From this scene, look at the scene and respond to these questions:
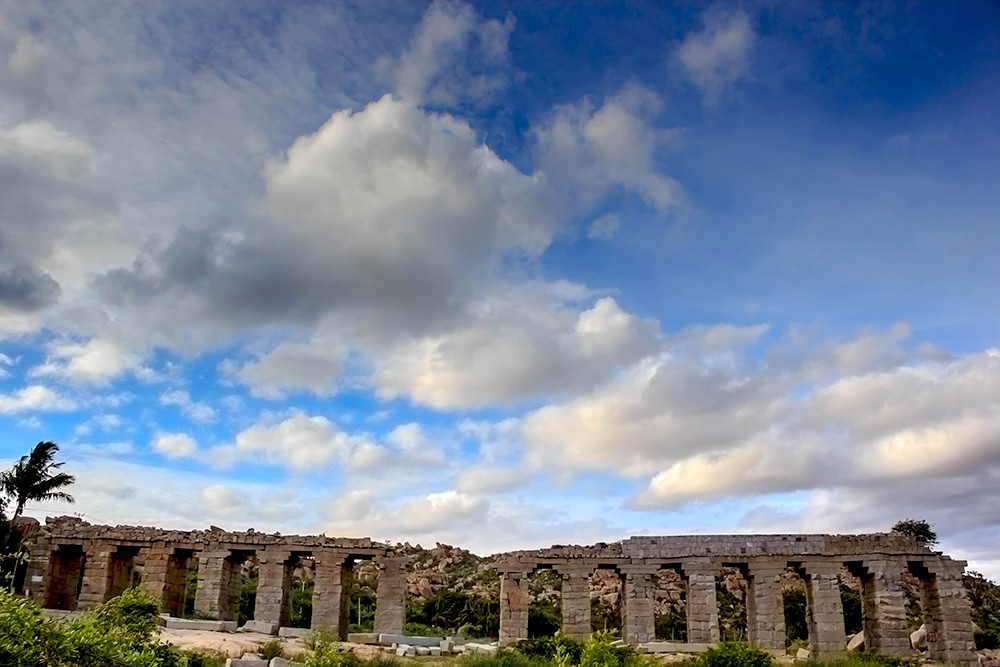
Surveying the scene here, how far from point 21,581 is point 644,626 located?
28.0m

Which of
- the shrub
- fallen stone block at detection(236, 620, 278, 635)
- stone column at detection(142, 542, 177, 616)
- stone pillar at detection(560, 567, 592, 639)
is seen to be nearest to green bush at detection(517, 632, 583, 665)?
the shrub

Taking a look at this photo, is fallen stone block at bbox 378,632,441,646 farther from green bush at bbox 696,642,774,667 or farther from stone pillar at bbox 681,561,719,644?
green bush at bbox 696,642,774,667

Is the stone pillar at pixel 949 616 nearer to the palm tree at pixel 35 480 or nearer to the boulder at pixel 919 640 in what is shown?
the boulder at pixel 919 640

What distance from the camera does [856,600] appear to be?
144 ft

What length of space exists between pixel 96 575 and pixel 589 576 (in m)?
20.0

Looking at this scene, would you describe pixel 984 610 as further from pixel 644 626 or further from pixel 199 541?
pixel 199 541

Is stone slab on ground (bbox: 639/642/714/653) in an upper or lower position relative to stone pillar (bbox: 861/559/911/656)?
lower

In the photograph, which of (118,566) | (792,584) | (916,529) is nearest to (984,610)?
(916,529)

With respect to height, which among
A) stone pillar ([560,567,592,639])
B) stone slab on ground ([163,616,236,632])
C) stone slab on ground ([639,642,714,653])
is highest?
stone pillar ([560,567,592,639])

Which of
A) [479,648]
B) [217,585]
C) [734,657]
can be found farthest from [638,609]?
[217,585]

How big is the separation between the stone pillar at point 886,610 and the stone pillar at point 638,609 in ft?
26.4

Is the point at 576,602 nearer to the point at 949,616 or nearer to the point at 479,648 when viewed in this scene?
the point at 479,648

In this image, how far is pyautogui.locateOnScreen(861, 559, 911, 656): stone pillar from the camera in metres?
27.6

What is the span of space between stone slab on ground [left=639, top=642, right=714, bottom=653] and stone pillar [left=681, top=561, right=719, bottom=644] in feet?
1.44
